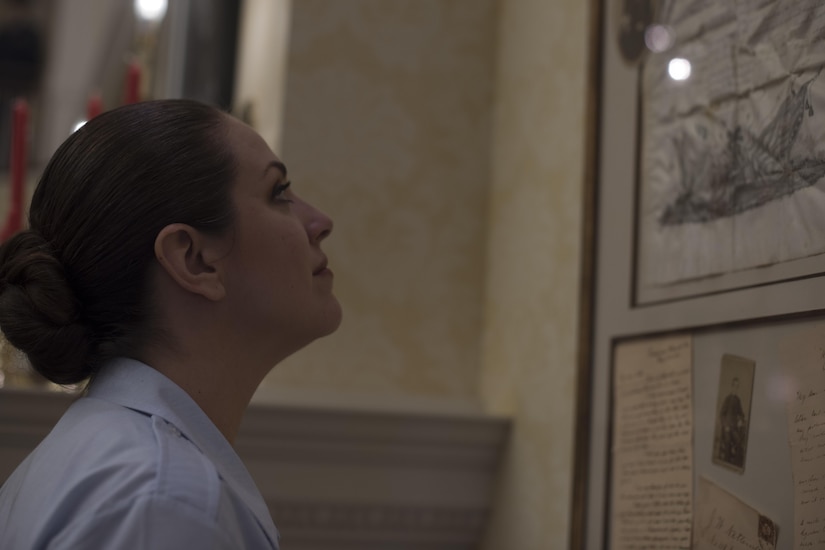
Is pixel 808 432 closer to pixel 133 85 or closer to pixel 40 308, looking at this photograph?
pixel 40 308

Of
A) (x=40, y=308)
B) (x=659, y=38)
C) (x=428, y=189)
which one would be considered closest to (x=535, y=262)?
(x=428, y=189)

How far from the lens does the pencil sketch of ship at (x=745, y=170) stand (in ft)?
4.01

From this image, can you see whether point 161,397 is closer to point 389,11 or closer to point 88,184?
point 88,184

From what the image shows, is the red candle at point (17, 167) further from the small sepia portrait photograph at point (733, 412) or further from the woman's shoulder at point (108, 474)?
the small sepia portrait photograph at point (733, 412)

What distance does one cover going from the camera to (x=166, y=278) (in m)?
1.28

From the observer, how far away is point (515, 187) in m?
2.09

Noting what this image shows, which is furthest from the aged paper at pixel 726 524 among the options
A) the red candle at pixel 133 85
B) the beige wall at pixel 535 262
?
the red candle at pixel 133 85

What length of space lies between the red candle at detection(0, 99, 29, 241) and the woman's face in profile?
0.82 m

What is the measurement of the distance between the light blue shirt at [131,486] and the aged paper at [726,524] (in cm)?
58

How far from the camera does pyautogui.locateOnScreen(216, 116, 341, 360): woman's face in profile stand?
1.30 m

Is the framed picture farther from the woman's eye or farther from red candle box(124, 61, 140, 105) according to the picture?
red candle box(124, 61, 140, 105)

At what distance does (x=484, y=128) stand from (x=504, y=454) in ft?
2.36

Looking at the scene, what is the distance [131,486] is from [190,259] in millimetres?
394

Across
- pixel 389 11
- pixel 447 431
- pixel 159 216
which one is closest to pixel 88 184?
pixel 159 216
